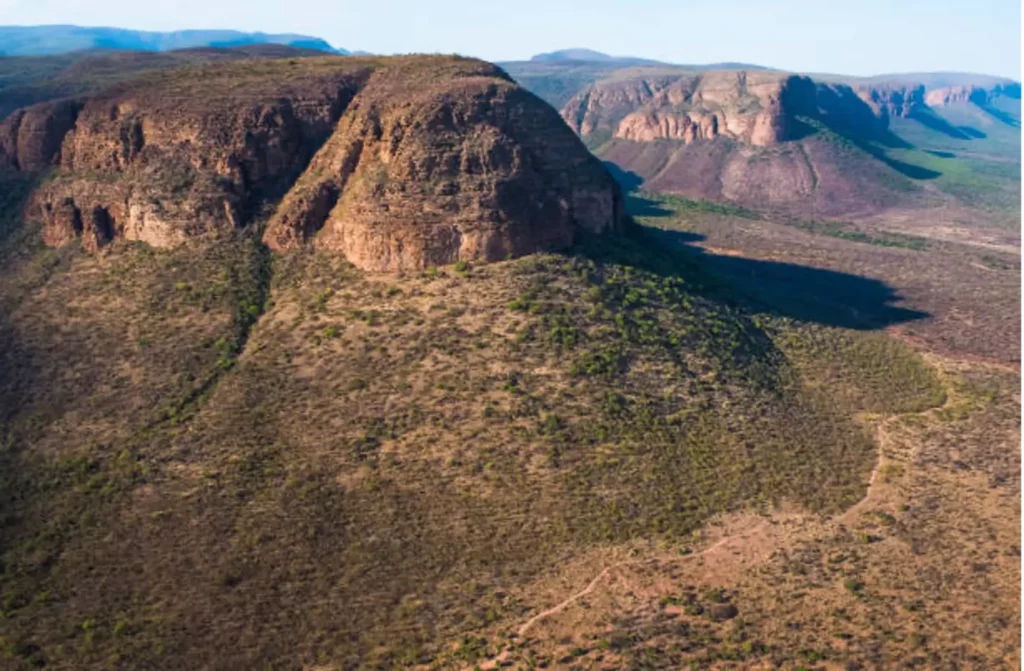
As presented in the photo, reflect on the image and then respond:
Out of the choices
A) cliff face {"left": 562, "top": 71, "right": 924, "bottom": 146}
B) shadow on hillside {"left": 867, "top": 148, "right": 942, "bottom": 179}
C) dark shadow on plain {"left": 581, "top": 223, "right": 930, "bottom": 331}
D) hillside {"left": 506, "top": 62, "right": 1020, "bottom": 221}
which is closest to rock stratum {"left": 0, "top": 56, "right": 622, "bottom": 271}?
dark shadow on plain {"left": 581, "top": 223, "right": 930, "bottom": 331}

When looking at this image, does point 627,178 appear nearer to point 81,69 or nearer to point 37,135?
point 81,69

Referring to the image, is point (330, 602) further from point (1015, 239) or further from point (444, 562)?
point (1015, 239)

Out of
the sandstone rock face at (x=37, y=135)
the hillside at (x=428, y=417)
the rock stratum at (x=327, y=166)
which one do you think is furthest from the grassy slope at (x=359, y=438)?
the sandstone rock face at (x=37, y=135)

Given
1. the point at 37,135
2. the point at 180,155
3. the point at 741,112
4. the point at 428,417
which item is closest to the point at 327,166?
the point at 180,155

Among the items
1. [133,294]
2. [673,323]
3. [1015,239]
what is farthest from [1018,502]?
[1015,239]

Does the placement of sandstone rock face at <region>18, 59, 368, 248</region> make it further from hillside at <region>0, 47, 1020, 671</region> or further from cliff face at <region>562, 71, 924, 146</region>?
cliff face at <region>562, 71, 924, 146</region>

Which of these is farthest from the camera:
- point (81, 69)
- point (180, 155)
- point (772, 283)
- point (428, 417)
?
point (81, 69)
